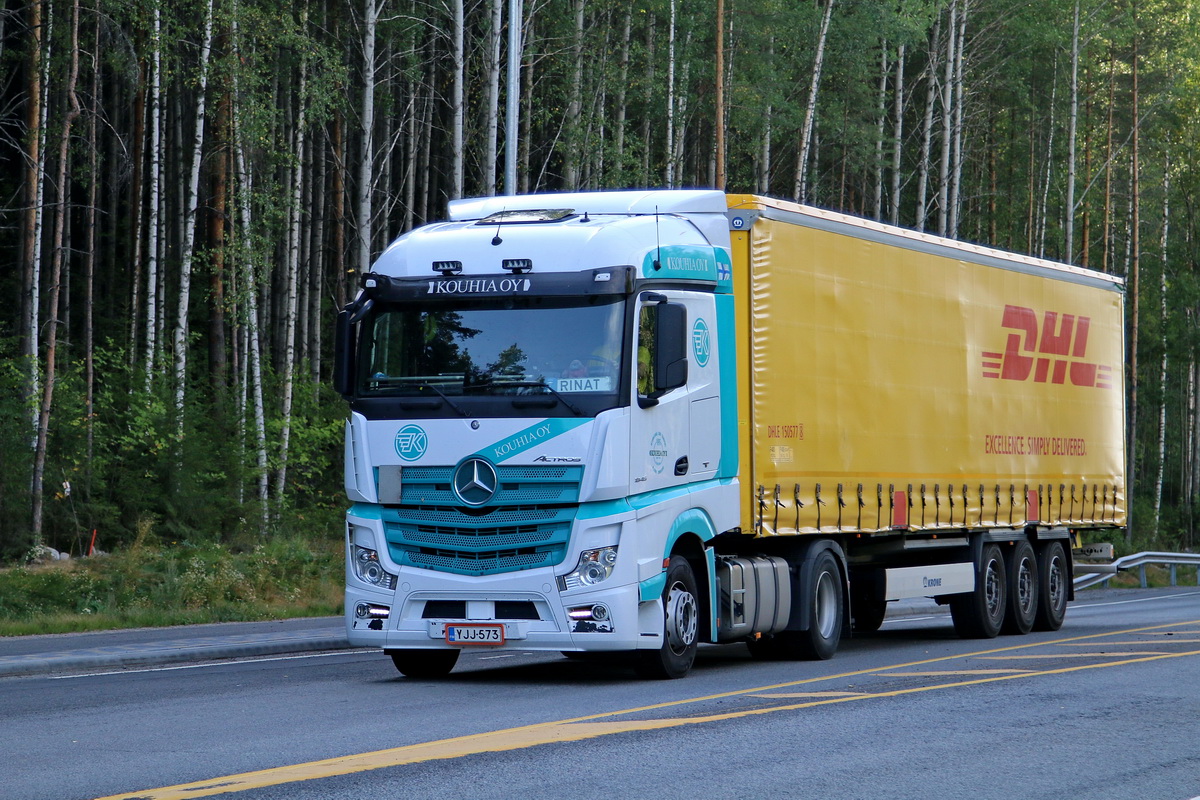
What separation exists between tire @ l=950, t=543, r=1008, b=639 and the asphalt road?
112 inches

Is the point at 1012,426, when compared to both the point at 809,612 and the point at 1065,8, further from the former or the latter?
the point at 1065,8

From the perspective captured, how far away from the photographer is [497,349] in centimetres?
1220

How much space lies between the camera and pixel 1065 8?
48625 millimetres

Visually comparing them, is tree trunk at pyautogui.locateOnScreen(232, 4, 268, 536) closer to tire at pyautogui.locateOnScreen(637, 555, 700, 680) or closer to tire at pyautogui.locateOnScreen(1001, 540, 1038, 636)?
tire at pyautogui.locateOnScreen(1001, 540, 1038, 636)

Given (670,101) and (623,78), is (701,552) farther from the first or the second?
(670,101)

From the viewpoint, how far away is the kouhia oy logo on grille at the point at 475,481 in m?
11.9

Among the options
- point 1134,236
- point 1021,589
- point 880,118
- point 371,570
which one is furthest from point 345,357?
point 1134,236

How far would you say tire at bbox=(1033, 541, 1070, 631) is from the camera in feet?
63.8

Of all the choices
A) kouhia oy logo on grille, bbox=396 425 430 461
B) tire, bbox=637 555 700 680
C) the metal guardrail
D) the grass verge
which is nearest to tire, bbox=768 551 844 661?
tire, bbox=637 555 700 680

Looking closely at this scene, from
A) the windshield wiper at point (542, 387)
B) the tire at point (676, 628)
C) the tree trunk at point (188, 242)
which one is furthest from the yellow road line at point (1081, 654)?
the tree trunk at point (188, 242)

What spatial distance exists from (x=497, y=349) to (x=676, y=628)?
8.81ft

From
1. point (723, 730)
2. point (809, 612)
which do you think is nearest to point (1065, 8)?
point (809, 612)

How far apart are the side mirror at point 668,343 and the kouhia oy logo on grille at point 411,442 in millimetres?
1880

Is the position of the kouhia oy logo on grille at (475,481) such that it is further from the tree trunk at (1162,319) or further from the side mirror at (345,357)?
the tree trunk at (1162,319)
